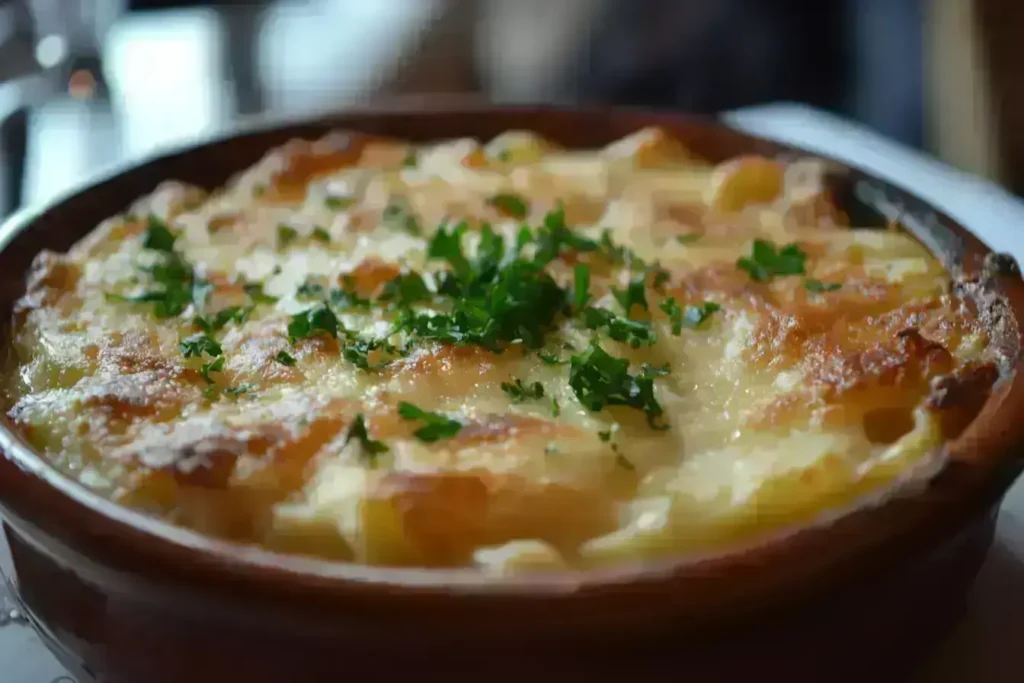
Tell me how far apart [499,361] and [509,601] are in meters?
0.54

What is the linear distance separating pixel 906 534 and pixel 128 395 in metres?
0.88

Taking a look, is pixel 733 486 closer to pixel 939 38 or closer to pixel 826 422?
pixel 826 422

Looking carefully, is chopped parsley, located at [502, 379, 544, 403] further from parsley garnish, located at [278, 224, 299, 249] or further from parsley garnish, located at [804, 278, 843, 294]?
parsley garnish, located at [278, 224, 299, 249]

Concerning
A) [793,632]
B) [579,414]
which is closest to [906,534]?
[793,632]

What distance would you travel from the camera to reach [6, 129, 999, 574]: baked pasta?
1072mm

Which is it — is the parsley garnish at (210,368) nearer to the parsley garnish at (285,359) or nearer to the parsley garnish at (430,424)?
the parsley garnish at (285,359)

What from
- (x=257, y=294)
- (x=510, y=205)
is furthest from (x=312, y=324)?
(x=510, y=205)

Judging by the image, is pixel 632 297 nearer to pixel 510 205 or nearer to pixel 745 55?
pixel 510 205

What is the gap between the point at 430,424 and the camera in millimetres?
1182

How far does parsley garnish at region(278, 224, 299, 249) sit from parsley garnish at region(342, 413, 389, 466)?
0.68m

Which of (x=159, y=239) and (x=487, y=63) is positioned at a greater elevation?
(x=159, y=239)

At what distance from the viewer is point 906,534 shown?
3.13 ft

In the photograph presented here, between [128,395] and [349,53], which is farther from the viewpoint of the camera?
[349,53]

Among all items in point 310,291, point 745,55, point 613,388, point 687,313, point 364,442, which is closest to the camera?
point 364,442
